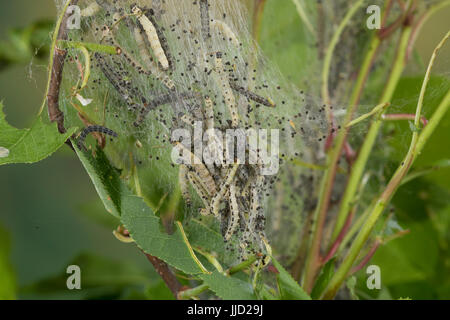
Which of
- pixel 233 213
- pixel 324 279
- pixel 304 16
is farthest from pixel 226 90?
pixel 304 16

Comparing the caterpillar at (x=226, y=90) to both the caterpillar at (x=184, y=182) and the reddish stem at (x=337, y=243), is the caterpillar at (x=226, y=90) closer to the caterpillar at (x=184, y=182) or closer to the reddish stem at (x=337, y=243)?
the caterpillar at (x=184, y=182)

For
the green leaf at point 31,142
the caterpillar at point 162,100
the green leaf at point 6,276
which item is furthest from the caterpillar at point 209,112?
the green leaf at point 6,276

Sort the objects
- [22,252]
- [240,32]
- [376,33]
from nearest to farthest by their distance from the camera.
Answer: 1. [240,32]
2. [376,33]
3. [22,252]

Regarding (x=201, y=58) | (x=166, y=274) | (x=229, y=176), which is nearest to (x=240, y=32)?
(x=201, y=58)

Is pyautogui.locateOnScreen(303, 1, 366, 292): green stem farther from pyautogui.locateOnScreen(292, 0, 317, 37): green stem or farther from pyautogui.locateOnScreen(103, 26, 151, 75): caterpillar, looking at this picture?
pyautogui.locateOnScreen(103, 26, 151, 75): caterpillar

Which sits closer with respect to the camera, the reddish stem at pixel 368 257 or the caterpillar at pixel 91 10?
the caterpillar at pixel 91 10

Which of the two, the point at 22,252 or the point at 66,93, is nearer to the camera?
the point at 66,93

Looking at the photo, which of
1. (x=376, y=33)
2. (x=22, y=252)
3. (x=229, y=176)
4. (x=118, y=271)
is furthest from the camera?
(x=22, y=252)
